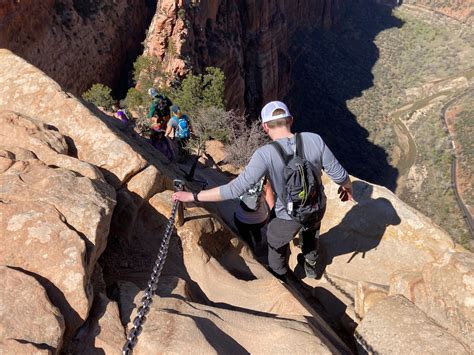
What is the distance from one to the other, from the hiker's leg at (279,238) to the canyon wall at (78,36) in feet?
47.7

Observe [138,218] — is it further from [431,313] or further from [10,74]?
[431,313]

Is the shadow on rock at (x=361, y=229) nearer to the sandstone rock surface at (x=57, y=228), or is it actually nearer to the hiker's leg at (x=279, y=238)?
the hiker's leg at (x=279, y=238)

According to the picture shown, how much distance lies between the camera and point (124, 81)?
25234mm

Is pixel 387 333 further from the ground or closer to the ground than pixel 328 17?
closer to the ground

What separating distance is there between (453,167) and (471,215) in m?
6.19

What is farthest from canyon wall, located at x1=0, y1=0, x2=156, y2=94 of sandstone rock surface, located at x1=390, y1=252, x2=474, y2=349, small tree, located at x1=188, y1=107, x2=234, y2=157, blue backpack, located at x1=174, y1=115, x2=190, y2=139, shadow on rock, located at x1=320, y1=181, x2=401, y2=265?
sandstone rock surface, located at x1=390, y1=252, x2=474, y2=349

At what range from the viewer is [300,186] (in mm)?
3416

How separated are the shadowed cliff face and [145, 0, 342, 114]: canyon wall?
3.89 m

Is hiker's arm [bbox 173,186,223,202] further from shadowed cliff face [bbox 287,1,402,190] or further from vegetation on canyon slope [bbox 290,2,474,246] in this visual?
shadowed cliff face [bbox 287,1,402,190]

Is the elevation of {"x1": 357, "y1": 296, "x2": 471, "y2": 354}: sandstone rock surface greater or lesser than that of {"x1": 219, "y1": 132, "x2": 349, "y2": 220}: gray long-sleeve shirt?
lesser

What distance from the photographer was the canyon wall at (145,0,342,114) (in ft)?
74.8

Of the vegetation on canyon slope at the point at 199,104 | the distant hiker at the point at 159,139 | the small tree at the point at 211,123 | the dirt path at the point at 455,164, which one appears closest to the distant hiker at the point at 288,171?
the distant hiker at the point at 159,139

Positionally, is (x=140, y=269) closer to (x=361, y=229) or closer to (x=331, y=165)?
(x=331, y=165)

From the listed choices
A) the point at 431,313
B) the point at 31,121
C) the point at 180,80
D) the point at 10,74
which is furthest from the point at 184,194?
the point at 180,80
